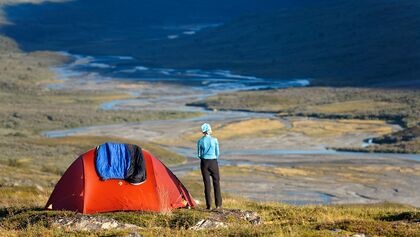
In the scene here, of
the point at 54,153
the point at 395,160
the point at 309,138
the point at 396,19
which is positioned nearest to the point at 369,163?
the point at 395,160

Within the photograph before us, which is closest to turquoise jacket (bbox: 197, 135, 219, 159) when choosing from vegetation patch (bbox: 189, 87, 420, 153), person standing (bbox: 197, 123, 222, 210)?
person standing (bbox: 197, 123, 222, 210)

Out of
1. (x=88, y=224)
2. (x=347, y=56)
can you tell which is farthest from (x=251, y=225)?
(x=347, y=56)

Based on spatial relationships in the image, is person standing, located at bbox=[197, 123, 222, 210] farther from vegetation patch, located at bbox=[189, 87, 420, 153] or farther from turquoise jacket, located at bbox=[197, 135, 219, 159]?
vegetation patch, located at bbox=[189, 87, 420, 153]

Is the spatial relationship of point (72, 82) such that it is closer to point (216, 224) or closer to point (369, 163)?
point (369, 163)

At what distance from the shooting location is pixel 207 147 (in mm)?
18000

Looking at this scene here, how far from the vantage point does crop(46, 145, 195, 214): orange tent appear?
18562mm

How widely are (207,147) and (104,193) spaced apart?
8.43 ft

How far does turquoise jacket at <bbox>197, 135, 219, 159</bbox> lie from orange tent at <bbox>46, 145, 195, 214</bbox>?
147cm

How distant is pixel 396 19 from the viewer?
623ft

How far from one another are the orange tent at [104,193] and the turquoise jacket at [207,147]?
1.47 metres

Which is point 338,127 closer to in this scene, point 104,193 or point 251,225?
point 104,193

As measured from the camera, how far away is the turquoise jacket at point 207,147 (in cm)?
1798

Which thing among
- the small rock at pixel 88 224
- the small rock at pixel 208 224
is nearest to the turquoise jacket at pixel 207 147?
the small rock at pixel 208 224

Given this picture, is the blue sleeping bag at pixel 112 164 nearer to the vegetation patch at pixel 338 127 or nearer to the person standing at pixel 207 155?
the person standing at pixel 207 155
